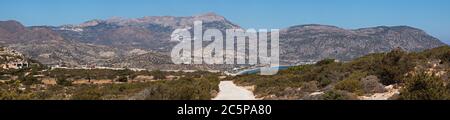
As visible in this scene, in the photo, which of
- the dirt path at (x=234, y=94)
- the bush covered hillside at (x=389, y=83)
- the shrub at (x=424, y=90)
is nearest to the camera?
the shrub at (x=424, y=90)

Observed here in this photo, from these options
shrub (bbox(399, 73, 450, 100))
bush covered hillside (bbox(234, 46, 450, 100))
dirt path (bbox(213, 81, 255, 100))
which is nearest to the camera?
shrub (bbox(399, 73, 450, 100))

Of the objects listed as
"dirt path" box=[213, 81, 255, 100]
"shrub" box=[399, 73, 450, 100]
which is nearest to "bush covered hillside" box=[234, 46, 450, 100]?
"shrub" box=[399, 73, 450, 100]

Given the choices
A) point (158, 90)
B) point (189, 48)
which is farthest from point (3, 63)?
point (158, 90)

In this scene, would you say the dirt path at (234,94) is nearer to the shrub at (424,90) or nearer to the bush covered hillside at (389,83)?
the bush covered hillside at (389,83)

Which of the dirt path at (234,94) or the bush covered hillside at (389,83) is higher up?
the bush covered hillside at (389,83)

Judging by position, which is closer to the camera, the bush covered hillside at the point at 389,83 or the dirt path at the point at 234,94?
the bush covered hillside at the point at 389,83

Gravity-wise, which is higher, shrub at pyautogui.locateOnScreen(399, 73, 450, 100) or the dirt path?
shrub at pyautogui.locateOnScreen(399, 73, 450, 100)

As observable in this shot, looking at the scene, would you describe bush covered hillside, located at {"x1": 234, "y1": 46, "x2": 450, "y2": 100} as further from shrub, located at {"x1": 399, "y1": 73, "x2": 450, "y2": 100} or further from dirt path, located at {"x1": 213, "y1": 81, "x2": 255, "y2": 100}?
dirt path, located at {"x1": 213, "y1": 81, "x2": 255, "y2": 100}

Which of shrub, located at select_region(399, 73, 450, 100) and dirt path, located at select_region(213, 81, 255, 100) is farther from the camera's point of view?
dirt path, located at select_region(213, 81, 255, 100)

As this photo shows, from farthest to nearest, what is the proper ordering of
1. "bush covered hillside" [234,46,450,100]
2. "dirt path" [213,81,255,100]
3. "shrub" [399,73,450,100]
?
"dirt path" [213,81,255,100]
"bush covered hillside" [234,46,450,100]
"shrub" [399,73,450,100]

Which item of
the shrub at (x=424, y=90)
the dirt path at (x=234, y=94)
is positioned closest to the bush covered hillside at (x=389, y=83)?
the shrub at (x=424, y=90)

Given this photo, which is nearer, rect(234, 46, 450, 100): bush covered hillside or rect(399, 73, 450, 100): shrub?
rect(399, 73, 450, 100): shrub
